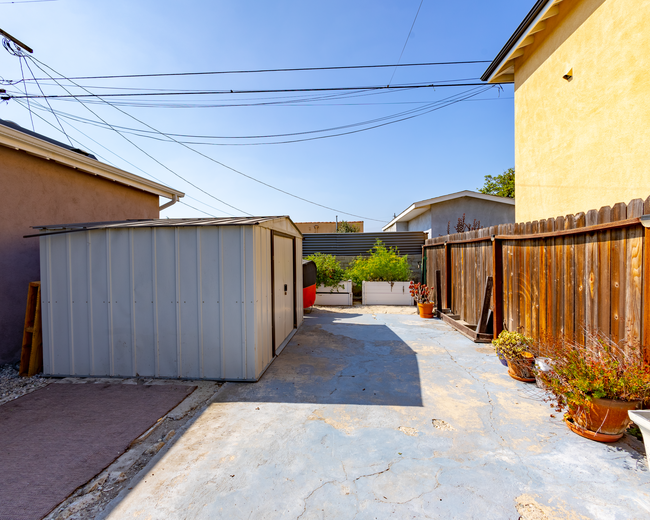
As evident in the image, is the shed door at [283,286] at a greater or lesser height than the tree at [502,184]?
lesser

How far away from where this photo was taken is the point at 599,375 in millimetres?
2355

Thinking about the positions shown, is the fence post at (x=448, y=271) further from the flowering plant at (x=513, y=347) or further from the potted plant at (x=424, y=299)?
the flowering plant at (x=513, y=347)

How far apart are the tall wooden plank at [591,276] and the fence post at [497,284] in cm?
197

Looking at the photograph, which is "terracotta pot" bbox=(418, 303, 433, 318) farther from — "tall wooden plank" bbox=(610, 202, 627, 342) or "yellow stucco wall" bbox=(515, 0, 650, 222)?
"tall wooden plank" bbox=(610, 202, 627, 342)

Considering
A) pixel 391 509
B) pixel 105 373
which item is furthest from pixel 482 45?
pixel 105 373

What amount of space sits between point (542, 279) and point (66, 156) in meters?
6.91

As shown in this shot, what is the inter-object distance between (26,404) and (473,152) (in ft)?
44.4

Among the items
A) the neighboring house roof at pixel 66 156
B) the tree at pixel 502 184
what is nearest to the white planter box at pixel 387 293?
the neighboring house roof at pixel 66 156

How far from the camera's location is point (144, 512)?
1762 mm

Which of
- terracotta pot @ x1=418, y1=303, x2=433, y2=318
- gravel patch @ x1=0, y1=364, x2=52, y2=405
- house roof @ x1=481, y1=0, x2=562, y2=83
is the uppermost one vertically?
house roof @ x1=481, y1=0, x2=562, y2=83

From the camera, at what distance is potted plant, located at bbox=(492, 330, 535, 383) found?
3541 millimetres

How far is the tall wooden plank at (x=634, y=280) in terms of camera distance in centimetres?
241

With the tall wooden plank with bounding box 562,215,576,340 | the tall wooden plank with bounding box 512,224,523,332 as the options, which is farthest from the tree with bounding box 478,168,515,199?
the tall wooden plank with bounding box 562,215,576,340

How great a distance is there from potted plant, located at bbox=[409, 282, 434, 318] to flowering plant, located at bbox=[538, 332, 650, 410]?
4.70 m
